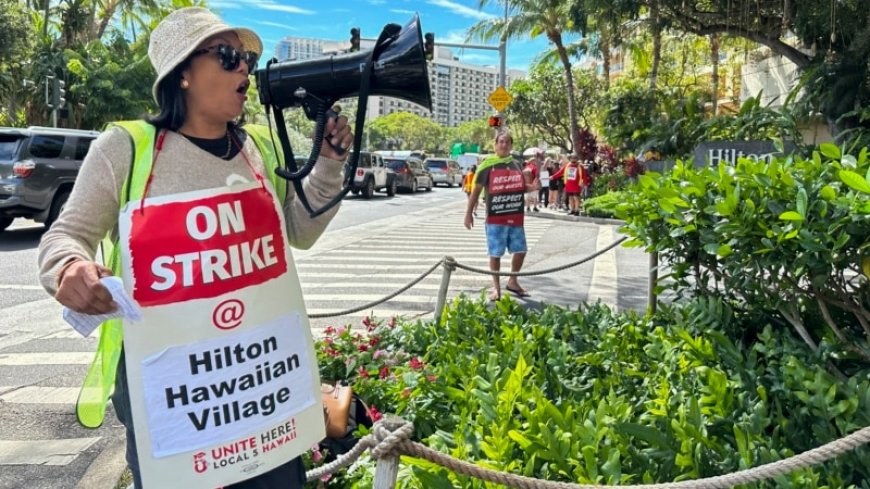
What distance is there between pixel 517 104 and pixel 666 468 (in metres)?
33.5

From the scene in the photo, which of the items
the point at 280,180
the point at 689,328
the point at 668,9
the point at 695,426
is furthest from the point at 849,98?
the point at 280,180

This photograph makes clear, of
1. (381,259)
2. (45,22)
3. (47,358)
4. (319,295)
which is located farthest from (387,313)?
(45,22)

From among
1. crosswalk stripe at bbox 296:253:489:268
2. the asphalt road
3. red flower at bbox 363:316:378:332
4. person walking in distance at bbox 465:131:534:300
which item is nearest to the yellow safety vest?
the asphalt road

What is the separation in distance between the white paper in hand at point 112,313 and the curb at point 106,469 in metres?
1.85

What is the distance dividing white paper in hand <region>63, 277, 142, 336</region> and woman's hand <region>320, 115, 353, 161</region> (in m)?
0.73

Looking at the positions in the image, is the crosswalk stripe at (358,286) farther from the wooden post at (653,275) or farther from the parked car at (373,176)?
the parked car at (373,176)

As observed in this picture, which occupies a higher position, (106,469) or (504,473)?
(504,473)

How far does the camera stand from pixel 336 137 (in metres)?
2.00

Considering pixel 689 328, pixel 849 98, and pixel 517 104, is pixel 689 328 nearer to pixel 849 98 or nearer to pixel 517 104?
pixel 849 98

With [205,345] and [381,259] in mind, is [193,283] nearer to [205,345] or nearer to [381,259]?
[205,345]

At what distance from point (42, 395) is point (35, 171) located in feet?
27.5

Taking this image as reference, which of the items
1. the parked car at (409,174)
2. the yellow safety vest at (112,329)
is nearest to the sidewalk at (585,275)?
the yellow safety vest at (112,329)

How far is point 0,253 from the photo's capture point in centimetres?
1030

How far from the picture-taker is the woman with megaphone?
64.2 inches
